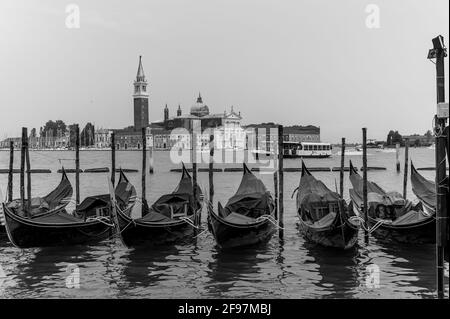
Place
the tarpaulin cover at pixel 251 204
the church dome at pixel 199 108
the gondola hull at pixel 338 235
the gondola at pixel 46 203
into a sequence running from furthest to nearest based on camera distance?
1. the church dome at pixel 199 108
2. the gondola at pixel 46 203
3. the tarpaulin cover at pixel 251 204
4. the gondola hull at pixel 338 235

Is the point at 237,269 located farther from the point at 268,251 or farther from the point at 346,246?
the point at 346,246

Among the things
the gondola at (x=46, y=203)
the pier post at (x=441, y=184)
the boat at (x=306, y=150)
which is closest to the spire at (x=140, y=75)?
the boat at (x=306, y=150)

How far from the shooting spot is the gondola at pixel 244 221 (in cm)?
912

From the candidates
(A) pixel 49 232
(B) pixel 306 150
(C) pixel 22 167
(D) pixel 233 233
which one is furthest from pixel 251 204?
(B) pixel 306 150

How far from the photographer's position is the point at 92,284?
24.4ft

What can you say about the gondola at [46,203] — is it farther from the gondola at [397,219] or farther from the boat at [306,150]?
the boat at [306,150]

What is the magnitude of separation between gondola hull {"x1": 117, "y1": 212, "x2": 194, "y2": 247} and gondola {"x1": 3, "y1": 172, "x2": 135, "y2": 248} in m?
1.11

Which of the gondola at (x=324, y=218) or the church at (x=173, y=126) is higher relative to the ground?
the church at (x=173, y=126)

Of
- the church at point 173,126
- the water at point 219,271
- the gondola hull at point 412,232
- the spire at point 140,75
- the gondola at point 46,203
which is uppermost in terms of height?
the spire at point 140,75

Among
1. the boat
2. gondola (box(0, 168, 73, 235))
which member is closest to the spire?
the boat

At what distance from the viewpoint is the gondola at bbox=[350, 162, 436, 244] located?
9195 millimetres

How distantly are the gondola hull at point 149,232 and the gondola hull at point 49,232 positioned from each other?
1.11 m

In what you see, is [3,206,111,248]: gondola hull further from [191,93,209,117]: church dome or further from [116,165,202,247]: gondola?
[191,93,209,117]: church dome
